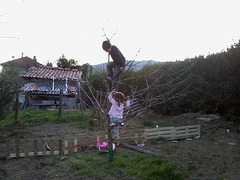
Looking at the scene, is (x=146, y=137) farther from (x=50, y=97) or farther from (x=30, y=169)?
(x=50, y=97)

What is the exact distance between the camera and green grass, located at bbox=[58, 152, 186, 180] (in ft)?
12.2

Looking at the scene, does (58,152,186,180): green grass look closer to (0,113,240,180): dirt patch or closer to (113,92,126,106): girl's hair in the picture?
(0,113,240,180): dirt patch

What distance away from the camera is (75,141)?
5312mm

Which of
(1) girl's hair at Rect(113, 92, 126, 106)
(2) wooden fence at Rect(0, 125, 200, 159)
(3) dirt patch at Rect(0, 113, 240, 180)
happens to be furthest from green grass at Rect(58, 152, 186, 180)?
(1) girl's hair at Rect(113, 92, 126, 106)

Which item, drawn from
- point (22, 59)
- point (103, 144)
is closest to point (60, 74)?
point (103, 144)

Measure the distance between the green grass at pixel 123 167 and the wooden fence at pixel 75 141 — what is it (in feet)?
1.92

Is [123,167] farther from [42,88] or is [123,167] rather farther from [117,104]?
[42,88]

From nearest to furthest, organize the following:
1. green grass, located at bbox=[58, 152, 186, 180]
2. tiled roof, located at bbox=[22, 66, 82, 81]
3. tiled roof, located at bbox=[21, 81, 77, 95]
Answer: green grass, located at bbox=[58, 152, 186, 180]
tiled roof, located at bbox=[21, 81, 77, 95]
tiled roof, located at bbox=[22, 66, 82, 81]

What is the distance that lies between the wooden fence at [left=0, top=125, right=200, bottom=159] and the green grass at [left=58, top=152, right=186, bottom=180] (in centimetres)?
59

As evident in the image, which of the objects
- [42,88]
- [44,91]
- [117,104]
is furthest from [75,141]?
[42,88]

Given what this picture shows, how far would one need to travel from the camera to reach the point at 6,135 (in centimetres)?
725

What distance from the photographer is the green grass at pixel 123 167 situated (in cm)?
372

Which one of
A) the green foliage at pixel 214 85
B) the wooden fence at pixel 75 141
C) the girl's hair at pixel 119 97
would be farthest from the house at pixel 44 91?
the girl's hair at pixel 119 97

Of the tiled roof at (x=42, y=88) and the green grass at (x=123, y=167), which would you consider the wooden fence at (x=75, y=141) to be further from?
the tiled roof at (x=42, y=88)
